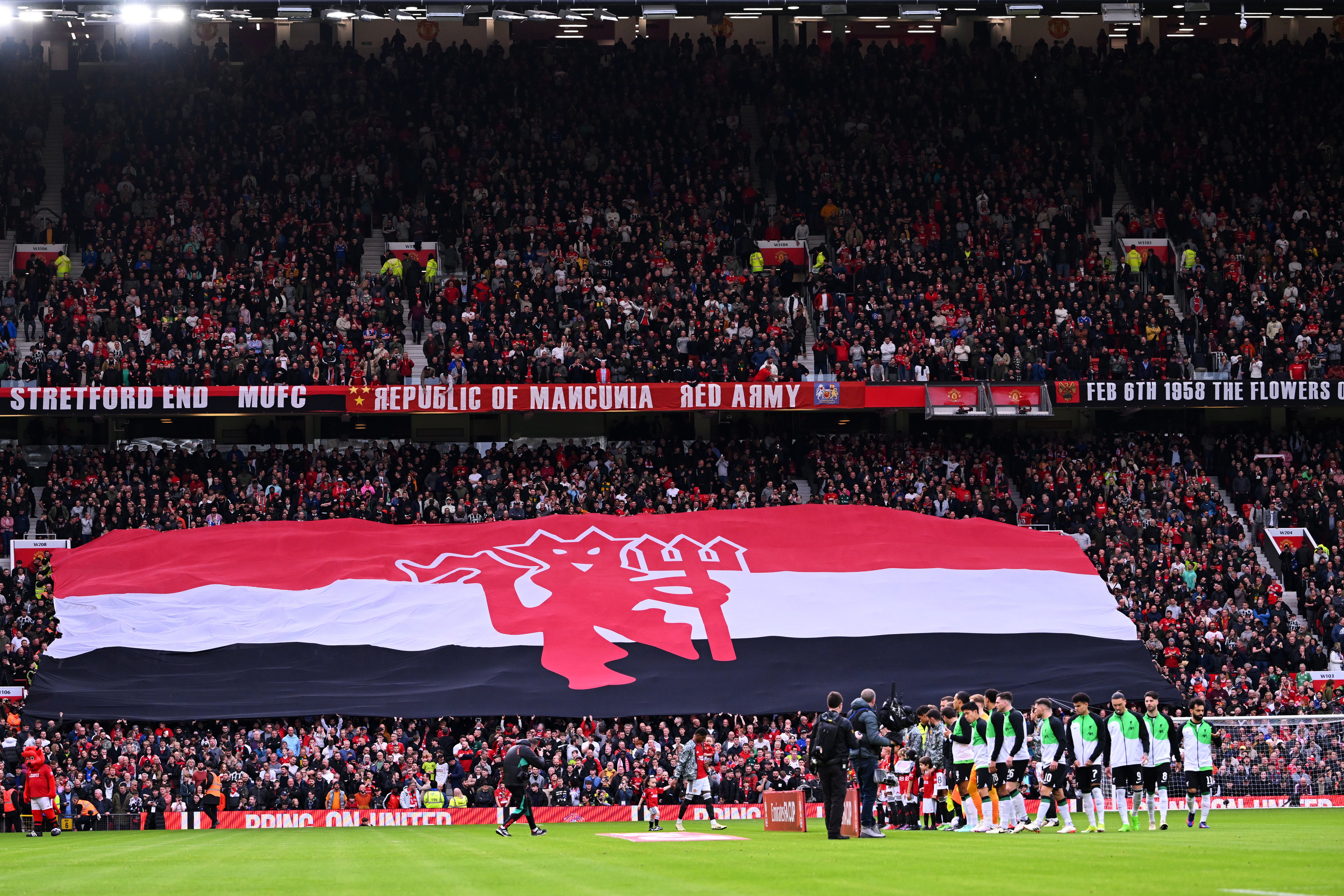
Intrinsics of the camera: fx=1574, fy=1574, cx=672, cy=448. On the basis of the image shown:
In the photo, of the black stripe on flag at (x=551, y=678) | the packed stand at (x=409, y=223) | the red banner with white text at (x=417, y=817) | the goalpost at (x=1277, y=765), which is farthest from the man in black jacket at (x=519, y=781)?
the packed stand at (x=409, y=223)

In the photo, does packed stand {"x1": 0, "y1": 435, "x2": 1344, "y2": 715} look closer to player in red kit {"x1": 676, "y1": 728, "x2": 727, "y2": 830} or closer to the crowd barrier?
the crowd barrier

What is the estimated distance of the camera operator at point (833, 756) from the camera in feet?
62.9

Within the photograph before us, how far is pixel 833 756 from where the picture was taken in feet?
62.9

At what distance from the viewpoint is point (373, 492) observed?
42.2m

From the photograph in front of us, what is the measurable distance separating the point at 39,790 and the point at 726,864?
17690 mm

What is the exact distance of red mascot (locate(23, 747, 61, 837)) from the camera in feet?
92.1

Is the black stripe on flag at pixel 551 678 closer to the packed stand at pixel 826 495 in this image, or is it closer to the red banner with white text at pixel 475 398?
the packed stand at pixel 826 495

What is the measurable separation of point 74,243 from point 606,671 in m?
25.2

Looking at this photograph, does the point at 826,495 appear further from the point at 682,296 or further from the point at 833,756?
the point at 833,756

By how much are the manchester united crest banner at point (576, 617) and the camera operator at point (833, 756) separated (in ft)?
45.8

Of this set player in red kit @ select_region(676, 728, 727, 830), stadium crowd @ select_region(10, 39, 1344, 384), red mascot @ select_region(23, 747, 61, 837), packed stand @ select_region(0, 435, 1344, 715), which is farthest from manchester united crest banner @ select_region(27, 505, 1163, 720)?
stadium crowd @ select_region(10, 39, 1344, 384)

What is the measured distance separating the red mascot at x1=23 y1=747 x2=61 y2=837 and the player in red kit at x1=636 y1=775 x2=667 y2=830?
10588 millimetres

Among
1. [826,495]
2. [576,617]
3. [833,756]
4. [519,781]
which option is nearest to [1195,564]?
[826,495]

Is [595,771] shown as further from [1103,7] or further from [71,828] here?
[1103,7]
